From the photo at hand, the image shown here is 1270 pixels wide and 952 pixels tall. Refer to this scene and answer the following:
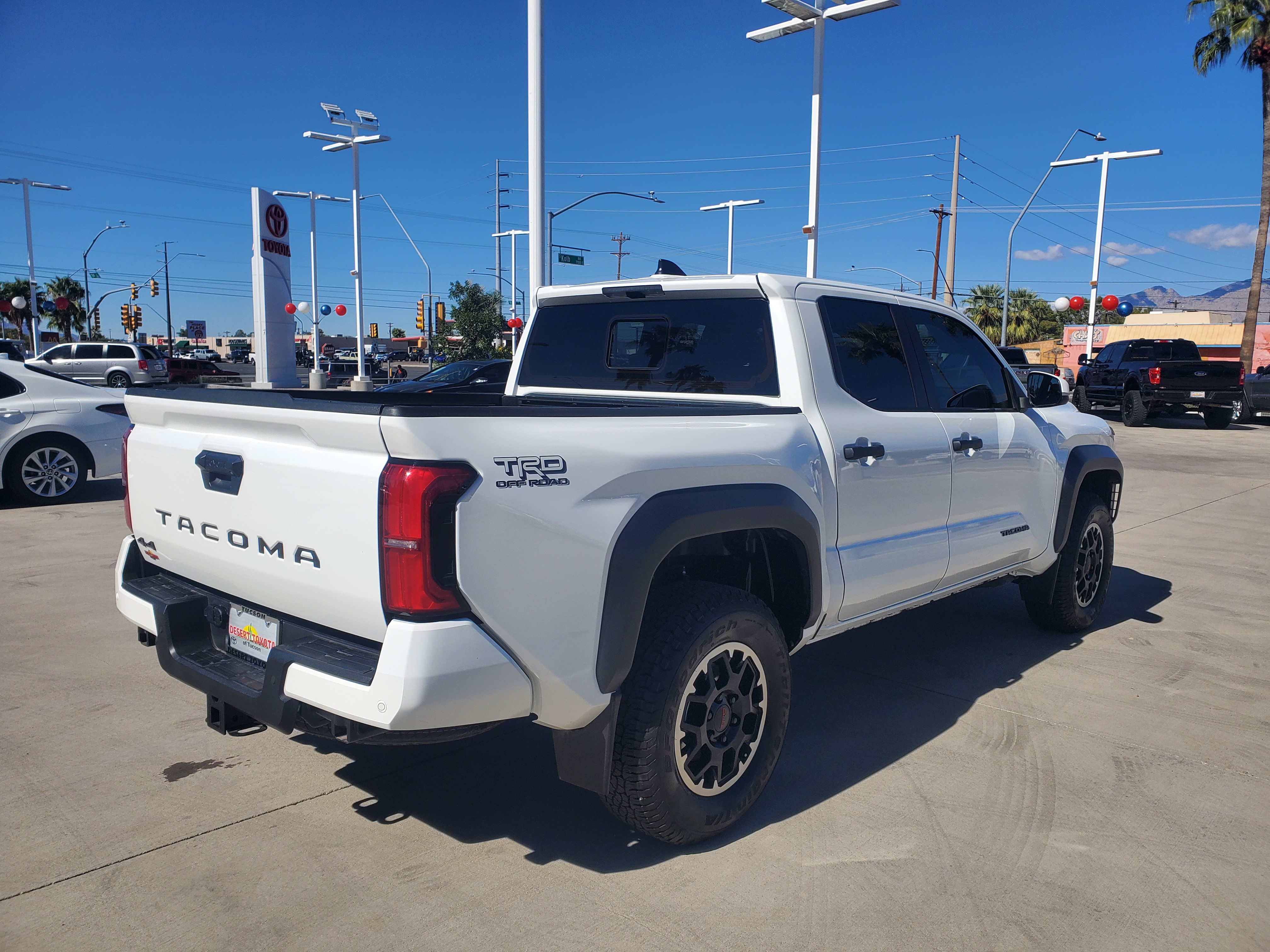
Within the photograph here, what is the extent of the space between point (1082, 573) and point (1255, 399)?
2213cm

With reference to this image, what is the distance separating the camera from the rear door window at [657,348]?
3.73 meters

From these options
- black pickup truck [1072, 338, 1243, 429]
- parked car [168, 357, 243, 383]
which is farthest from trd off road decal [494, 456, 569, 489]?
parked car [168, 357, 243, 383]

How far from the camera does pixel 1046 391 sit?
17.0 feet

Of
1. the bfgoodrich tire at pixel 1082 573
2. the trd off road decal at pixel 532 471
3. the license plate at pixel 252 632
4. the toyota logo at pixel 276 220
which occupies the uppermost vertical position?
the toyota logo at pixel 276 220

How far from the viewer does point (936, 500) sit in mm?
4117

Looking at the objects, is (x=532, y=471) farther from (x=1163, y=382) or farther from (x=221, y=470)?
(x=1163, y=382)

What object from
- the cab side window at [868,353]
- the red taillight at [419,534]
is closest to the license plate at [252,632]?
the red taillight at [419,534]

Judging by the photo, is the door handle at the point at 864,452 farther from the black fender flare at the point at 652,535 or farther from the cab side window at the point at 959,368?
the cab side window at the point at 959,368

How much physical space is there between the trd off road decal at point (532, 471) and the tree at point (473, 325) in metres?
46.4

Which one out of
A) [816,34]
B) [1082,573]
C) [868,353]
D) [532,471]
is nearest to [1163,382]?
[816,34]

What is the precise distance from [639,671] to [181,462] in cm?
166

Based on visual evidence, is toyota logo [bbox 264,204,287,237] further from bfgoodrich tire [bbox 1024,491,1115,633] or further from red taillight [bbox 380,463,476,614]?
red taillight [bbox 380,463,476,614]

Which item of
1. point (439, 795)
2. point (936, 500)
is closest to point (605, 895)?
point (439, 795)

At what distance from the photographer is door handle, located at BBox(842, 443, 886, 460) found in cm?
358
